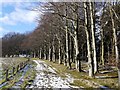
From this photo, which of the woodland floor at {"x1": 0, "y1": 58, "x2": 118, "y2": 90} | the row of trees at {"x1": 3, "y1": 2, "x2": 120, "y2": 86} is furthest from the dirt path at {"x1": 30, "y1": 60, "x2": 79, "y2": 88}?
the row of trees at {"x1": 3, "y1": 2, "x2": 120, "y2": 86}

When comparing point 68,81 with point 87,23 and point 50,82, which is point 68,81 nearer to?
point 50,82

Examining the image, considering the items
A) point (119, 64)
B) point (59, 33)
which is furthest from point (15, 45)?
point (119, 64)

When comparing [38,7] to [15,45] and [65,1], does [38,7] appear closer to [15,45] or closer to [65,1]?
[65,1]

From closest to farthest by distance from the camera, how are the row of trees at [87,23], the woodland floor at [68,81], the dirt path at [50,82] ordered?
the woodland floor at [68,81], the dirt path at [50,82], the row of trees at [87,23]

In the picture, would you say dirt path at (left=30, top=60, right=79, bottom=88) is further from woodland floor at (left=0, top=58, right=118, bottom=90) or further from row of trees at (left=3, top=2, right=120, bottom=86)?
row of trees at (left=3, top=2, right=120, bottom=86)

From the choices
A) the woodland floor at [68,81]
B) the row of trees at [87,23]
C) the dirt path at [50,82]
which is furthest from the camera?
the row of trees at [87,23]

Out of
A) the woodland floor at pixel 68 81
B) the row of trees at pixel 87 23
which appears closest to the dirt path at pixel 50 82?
the woodland floor at pixel 68 81

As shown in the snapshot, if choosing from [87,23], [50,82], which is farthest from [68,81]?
[87,23]

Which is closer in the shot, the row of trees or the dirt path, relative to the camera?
the dirt path

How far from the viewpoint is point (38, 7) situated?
82.8ft

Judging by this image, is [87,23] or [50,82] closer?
[50,82]

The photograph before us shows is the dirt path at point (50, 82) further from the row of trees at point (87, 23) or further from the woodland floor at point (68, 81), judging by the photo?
the row of trees at point (87, 23)

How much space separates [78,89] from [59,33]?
31010 millimetres

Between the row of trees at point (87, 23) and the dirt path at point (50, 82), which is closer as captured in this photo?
the dirt path at point (50, 82)
